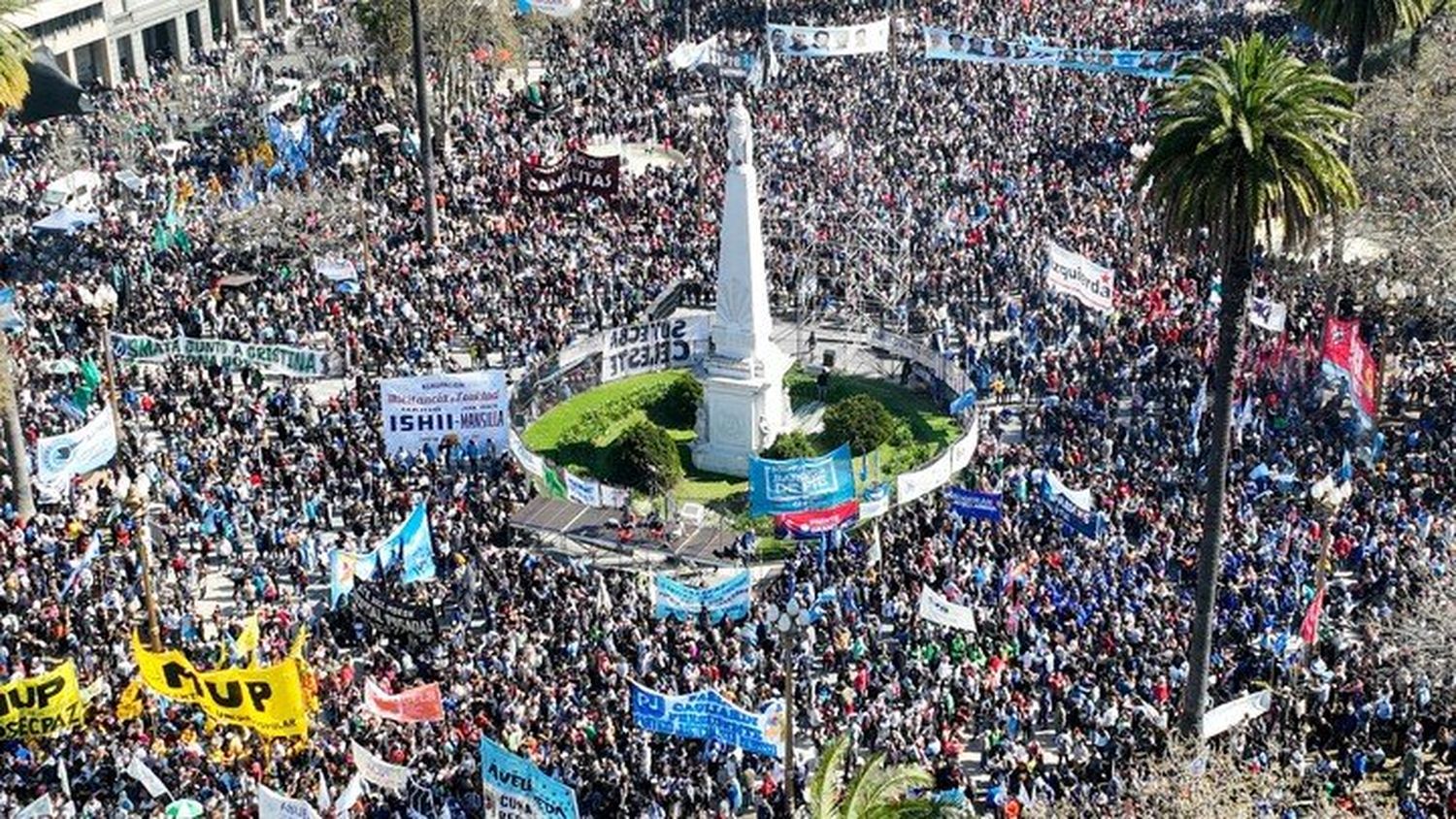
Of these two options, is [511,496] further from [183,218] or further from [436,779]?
[183,218]

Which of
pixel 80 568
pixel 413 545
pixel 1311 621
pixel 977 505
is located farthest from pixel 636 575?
pixel 1311 621

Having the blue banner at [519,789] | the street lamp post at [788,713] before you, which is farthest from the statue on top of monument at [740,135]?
the blue banner at [519,789]

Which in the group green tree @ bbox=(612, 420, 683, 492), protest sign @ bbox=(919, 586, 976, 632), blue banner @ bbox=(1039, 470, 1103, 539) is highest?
blue banner @ bbox=(1039, 470, 1103, 539)

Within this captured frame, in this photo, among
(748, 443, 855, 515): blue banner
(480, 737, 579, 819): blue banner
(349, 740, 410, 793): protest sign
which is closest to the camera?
(480, 737, 579, 819): blue banner

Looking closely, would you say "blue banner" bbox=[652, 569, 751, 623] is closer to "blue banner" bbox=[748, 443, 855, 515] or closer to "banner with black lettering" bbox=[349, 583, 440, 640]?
"banner with black lettering" bbox=[349, 583, 440, 640]

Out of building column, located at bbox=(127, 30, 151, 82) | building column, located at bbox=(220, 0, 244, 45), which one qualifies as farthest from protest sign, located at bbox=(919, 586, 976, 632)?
building column, located at bbox=(220, 0, 244, 45)

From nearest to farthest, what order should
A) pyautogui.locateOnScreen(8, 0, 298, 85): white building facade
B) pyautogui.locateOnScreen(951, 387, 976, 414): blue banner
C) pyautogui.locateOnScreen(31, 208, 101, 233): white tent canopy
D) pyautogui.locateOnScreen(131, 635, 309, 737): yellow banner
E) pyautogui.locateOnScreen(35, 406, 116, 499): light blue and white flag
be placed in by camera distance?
pyautogui.locateOnScreen(131, 635, 309, 737): yellow banner → pyautogui.locateOnScreen(35, 406, 116, 499): light blue and white flag → pyautogui.locateOnScreen(951, 387, 976, 414): blue banner → pyautogui.locateOnScreen(31, 208, 101, 233): white tent canopy → pyautogui.locateOnScreen(8, 0, 298, 85): white building facade

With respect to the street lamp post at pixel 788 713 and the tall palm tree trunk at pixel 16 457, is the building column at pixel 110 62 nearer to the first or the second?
the tall palm tree trunk at pixel 16 457
